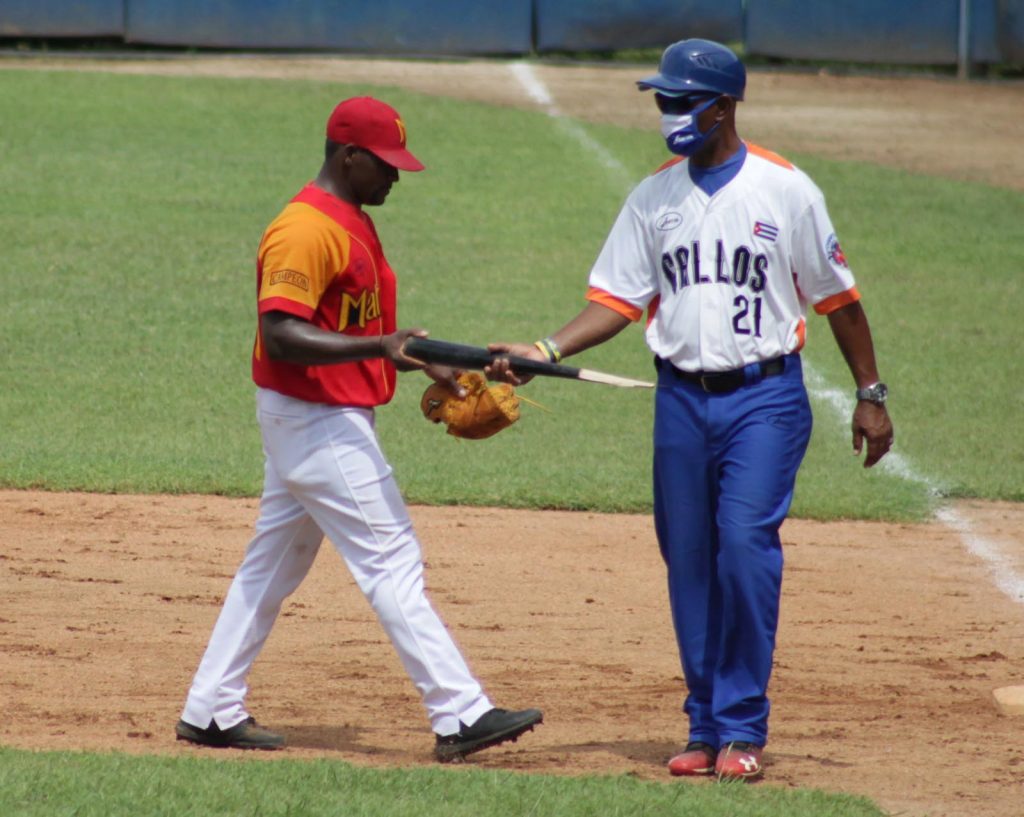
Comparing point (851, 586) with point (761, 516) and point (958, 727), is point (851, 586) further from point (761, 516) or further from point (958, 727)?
point (761, 516)

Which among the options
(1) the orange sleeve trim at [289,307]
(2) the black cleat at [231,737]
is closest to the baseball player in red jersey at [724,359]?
(1) the orange sleeve trim at [289,307]

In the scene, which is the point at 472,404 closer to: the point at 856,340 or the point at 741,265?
the point at 741,265

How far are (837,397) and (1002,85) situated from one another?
12986 mm

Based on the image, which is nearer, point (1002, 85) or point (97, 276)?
point (97, 276)

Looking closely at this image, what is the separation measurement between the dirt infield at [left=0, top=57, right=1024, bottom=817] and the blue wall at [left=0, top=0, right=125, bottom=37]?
14912mm

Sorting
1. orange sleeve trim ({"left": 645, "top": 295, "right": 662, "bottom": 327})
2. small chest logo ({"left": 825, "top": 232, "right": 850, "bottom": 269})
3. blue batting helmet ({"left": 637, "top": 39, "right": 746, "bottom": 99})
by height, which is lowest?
orange sleeve trim ({"left": 645, "top": 295, "right": 662, "bottom": 327})

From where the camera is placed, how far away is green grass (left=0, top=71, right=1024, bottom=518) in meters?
10.0

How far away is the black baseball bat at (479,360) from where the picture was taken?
16.4ft

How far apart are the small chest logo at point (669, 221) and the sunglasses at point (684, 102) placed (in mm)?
317

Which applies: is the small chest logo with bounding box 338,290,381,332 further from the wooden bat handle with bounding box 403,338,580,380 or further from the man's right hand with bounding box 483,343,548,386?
the man's right hand with bounding box 483,343,548,386

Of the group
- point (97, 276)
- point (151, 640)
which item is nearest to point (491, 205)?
point (97, 276)

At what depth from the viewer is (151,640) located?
6758 mm

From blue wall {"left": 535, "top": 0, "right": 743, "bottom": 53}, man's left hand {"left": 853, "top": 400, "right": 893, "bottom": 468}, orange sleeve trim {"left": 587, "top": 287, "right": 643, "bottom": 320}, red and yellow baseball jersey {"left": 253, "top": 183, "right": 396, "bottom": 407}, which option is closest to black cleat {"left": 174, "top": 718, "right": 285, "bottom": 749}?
red and yellow baseball jersey {"left": 253, "top": 183, "right": 396, "bottom": 407}

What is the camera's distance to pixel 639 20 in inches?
941
